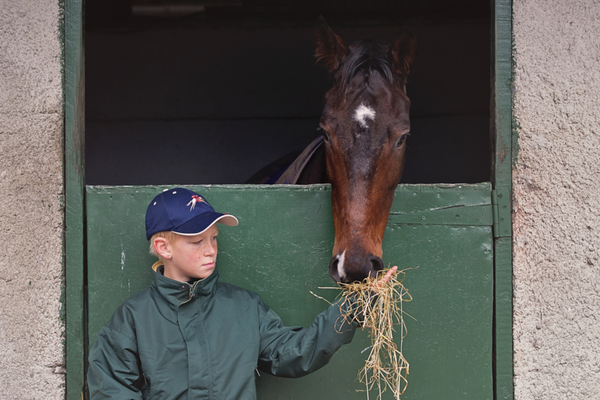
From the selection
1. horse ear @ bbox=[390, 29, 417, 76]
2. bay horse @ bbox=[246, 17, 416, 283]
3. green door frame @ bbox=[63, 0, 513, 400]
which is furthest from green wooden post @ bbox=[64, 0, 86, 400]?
horse ear @ bbox=[390, 29, 417, 76]

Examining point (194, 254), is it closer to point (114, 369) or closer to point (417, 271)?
point (114, 369)

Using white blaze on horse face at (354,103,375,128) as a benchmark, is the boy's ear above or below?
below

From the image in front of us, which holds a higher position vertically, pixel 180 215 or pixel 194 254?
pixel 180 215

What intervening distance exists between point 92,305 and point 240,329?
2.45ft

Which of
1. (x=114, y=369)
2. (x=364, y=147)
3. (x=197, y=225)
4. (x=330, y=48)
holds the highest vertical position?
(x=330, y=48)

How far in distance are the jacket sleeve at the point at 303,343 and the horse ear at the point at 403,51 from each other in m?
1.02

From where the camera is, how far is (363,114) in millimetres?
1687

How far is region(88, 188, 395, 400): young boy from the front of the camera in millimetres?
1474

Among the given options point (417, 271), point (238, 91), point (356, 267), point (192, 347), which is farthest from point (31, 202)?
point (238, 91)

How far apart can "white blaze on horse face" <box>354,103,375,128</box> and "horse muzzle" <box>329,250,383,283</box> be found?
18.6 inches

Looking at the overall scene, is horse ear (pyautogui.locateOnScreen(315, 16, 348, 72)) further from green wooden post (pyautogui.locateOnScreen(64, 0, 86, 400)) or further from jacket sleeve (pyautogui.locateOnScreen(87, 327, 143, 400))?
jacket sleeve (pyautogui.locateOnScreen(87, 327, 143, 400))

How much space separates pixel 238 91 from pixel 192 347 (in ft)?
14.5

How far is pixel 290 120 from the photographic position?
18.5ft

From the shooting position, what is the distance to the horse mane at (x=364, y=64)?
1.81m
